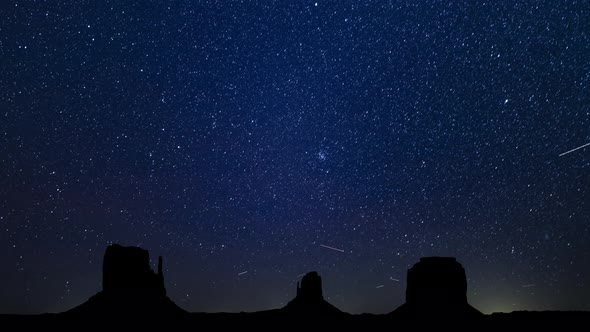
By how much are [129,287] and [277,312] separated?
7075 millimetres

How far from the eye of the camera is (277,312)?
58.1 feet

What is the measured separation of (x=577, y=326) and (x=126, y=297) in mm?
16854

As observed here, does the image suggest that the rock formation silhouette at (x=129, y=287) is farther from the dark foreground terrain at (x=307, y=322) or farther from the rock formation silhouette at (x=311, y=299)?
the rock formation silhouette at (x=311, y=299)

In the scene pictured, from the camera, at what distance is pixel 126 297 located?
2027 cm

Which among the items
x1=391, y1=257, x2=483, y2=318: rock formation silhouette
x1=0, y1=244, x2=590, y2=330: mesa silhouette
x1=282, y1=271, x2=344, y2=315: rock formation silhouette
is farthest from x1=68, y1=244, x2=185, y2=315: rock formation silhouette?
x1=391, y1=257, x2=483, y2=318: rock formation silhouette

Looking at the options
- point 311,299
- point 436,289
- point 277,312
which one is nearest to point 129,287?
point 277,312

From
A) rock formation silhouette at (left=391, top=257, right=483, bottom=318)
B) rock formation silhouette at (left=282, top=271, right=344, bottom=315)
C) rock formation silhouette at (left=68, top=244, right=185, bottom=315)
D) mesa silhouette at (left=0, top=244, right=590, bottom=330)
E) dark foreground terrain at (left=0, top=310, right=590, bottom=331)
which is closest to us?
dark foreground terrain at (left=0, top=310, right=590, bottom=331)

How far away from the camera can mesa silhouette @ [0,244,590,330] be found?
16281 millimetres

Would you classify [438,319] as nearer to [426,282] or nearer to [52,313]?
[426,282]

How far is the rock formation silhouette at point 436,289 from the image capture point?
17766 millimetres

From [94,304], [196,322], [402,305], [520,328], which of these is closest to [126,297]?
[94,304]

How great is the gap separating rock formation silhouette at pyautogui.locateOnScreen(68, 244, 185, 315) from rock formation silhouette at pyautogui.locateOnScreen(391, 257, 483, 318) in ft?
30.3

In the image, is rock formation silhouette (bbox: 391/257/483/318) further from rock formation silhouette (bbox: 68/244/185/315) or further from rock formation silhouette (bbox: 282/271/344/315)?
rock formation silhouette (bbox: 68/244/185/315)

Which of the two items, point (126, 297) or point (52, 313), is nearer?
point (52, 313)
